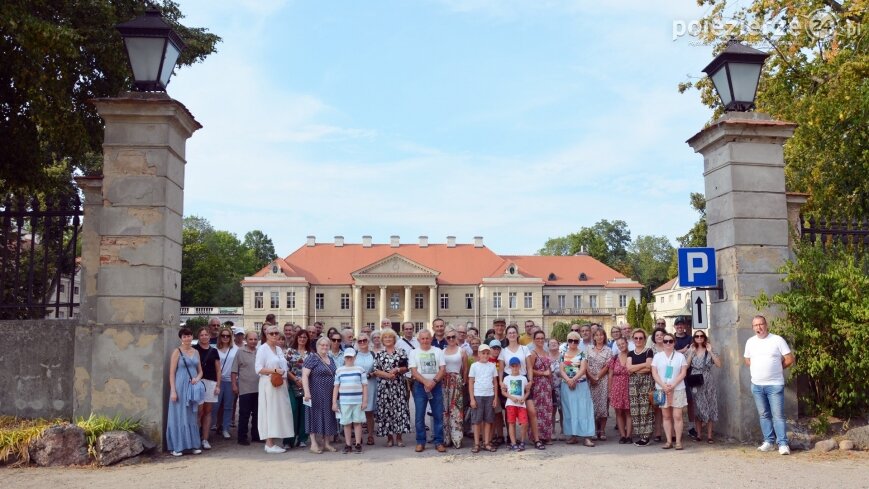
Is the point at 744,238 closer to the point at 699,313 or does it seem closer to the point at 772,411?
the point at 699,313

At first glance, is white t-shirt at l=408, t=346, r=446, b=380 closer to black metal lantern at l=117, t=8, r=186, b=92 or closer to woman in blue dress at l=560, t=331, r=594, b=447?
woman in blue dress at l=560, t=331, r=594, b=447

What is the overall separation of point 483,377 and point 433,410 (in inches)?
30.7

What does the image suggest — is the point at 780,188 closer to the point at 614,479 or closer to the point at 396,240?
the point at 614,479

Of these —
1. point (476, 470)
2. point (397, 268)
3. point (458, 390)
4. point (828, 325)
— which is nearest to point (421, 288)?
point (397, 268)

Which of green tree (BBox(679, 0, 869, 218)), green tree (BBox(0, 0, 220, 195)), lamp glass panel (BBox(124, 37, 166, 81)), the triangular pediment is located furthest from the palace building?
lamp glass panel (BBox(124, 37, 166, 81))

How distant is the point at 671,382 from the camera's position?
863 cm

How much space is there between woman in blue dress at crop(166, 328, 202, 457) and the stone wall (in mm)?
1170

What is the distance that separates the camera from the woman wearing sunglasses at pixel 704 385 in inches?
346

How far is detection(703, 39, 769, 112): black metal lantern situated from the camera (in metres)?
8.77

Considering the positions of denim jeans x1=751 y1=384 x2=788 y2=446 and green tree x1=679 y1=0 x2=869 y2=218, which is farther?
green tree x1=679 y1=0 x2=869 y2=218

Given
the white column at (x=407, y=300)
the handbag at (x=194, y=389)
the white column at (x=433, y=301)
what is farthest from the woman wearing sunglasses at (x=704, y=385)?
the white column at (x=407, y=300)

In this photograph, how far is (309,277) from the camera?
7181 centimetres

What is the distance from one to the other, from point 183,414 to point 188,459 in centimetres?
51

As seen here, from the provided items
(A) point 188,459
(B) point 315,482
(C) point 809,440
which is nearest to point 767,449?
(C) point 809,440
